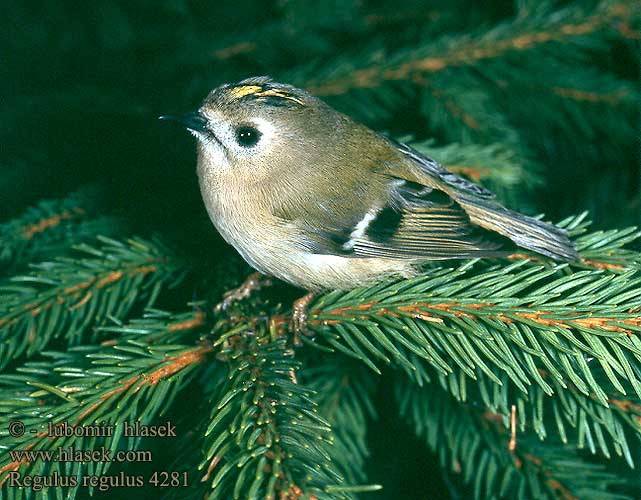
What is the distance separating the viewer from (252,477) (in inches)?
27.9

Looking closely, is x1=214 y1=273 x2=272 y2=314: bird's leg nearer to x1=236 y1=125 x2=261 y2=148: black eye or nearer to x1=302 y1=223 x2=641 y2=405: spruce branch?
x1=302 y1=223 x2=641 y2=405: spruce branch

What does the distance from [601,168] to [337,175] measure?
3.40 feet

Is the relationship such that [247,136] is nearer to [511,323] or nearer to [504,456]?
[511,323]

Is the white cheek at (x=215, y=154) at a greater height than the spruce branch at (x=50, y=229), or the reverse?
the white cheek at (x=215, y=154)

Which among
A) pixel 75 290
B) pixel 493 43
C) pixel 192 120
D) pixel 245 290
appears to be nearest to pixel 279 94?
pixel 192 120

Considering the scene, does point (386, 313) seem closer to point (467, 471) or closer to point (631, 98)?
point (467, 471)

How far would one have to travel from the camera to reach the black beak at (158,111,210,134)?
1.21 metres

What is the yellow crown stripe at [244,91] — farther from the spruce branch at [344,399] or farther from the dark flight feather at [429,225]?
the spruce branch at [344,399]

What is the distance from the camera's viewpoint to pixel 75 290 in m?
1.10

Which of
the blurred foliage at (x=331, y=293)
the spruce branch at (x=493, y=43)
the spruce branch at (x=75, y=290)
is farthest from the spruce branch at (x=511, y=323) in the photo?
the spruce branch at (x=493, y=43)

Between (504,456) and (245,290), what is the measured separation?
549 mm

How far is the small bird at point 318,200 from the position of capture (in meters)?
1.19

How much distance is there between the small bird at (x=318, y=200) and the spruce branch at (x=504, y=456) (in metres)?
0.28

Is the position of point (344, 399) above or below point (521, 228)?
below
